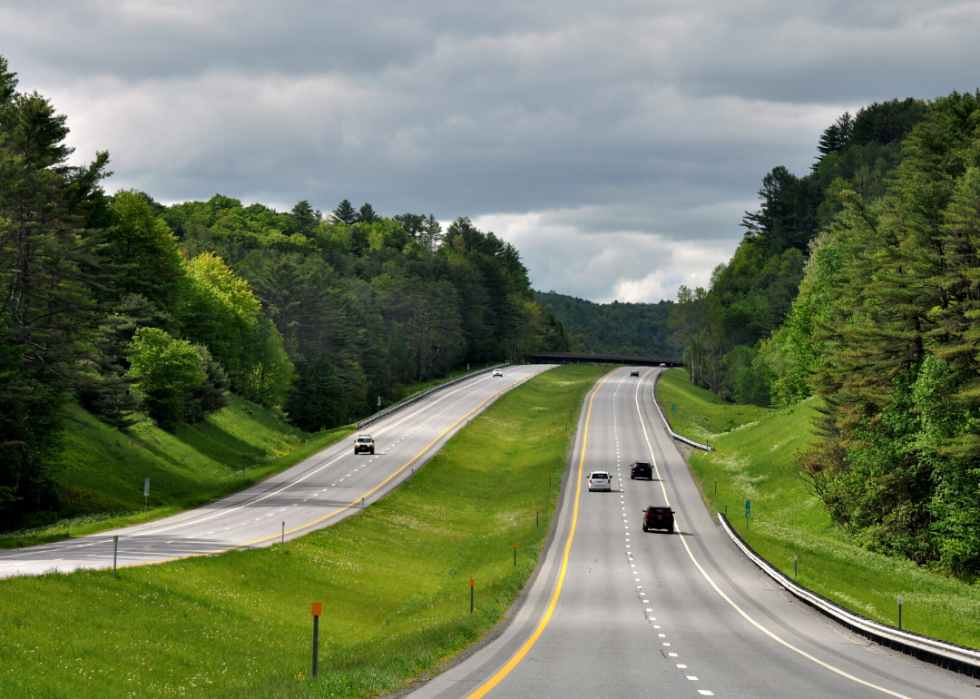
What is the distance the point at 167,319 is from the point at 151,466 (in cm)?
2037

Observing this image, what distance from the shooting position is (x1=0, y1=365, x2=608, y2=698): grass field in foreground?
18.1 meters

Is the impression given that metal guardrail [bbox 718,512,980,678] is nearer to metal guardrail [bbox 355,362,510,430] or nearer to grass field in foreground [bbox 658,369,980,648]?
grass field in foreground [bbox 658,369,980,648]

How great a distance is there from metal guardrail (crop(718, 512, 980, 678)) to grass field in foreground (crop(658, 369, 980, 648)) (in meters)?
3.50

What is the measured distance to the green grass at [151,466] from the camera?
47.4 metres

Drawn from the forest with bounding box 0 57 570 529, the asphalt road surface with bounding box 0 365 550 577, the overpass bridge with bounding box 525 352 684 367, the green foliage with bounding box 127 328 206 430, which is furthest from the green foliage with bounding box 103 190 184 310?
the overpass bridge with bounding box 525 352 684 367

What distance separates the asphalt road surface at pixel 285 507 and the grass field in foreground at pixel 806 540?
22.9 m

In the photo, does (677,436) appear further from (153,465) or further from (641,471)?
(153,465)

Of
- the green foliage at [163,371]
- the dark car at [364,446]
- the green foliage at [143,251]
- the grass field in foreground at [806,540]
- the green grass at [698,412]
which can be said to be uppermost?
the green foliage at [143,251]

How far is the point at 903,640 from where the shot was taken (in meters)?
20.8

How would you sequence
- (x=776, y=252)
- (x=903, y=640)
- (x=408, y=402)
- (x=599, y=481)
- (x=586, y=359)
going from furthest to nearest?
1. (x=586, y=359)
2. (x=776, y=252)
3. (x=408, y=402)
4. (x=599, y=481)
5. (x=903, y=640)

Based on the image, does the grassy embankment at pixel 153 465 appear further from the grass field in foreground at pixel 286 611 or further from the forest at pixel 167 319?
the grass field in foreground at pixel 286 611

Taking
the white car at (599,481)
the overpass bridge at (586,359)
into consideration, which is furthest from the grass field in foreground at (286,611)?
the overpass bridge at (586,359)

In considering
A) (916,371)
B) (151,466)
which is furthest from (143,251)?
(916,371)

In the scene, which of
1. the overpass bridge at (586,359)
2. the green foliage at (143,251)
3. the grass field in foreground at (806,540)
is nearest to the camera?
the grass field in foreground at (806,540)
